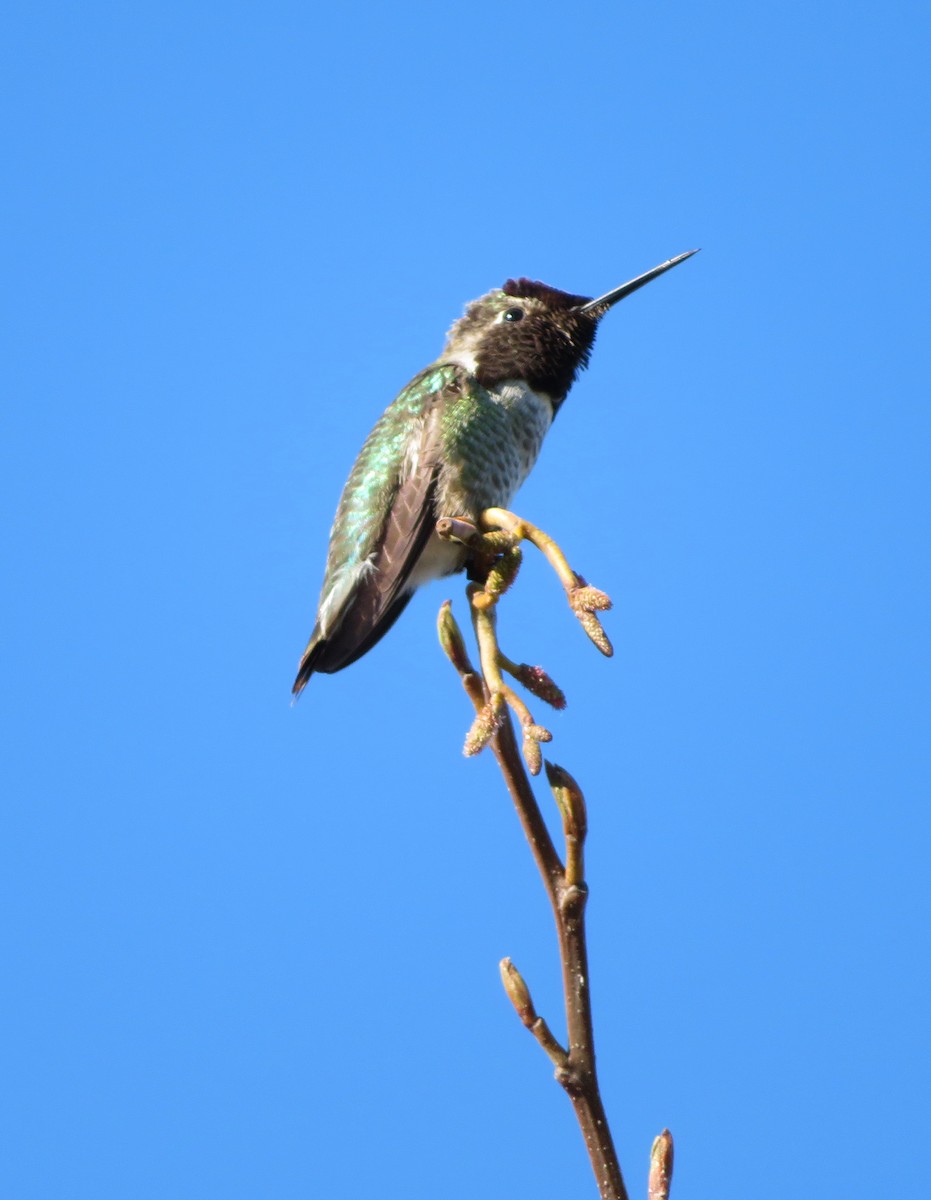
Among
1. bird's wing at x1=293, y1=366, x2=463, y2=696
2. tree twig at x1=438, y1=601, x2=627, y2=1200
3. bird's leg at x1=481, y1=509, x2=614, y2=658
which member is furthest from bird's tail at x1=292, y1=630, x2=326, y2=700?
tree twig at x1=438, y1=601, x2=627, y2=1200

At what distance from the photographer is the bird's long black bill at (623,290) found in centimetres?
505

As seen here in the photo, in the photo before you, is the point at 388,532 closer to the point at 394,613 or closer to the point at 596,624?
the point at 394,613

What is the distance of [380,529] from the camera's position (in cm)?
422

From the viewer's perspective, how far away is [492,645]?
206 centimetres

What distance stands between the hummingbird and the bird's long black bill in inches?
2.2

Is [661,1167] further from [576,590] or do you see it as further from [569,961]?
[576,590]

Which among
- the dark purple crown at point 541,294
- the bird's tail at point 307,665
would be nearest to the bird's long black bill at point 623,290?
the dark purple crown at point 541,294

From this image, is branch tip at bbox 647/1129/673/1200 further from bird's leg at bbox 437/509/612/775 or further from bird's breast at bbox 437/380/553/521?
bird's breast at bbox 437/380/553/521

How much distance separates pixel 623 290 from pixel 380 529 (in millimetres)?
1546

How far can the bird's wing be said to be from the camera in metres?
4.01

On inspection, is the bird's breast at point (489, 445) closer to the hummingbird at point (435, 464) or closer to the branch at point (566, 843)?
the hummingbird at point (435, 464)

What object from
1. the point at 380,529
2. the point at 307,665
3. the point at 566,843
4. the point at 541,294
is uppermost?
the point at 541,294

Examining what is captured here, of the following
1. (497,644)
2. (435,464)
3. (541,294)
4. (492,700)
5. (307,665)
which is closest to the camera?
(492,700)

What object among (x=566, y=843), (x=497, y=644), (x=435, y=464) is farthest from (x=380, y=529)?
(x=566, y=843)
